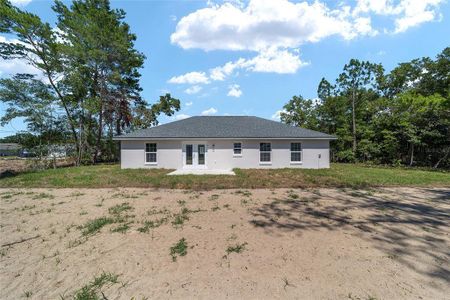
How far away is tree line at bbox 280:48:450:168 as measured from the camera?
19.7 meters

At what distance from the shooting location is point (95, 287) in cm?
297

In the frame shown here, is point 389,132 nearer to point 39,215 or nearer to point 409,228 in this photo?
point 409,228

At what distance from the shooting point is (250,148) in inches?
616

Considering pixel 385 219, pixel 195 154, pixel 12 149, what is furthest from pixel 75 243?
pixel 12 149

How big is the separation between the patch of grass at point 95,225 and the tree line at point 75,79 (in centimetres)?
1596

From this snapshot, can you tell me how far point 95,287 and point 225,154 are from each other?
12.9 meters

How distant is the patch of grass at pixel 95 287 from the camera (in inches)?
109

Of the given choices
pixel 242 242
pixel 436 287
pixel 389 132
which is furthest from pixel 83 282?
pixel 389 132

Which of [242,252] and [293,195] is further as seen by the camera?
[293,195]

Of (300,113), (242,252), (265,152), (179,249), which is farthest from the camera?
(300,113)

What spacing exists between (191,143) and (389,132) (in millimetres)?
18687

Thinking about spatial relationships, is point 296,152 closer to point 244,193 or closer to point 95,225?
point 244,193

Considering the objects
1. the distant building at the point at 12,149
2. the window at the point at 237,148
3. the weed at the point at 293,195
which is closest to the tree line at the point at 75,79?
the distant building at the point at 12,149

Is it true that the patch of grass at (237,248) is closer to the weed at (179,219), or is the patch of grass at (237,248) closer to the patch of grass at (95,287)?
the weed at (179,219)
